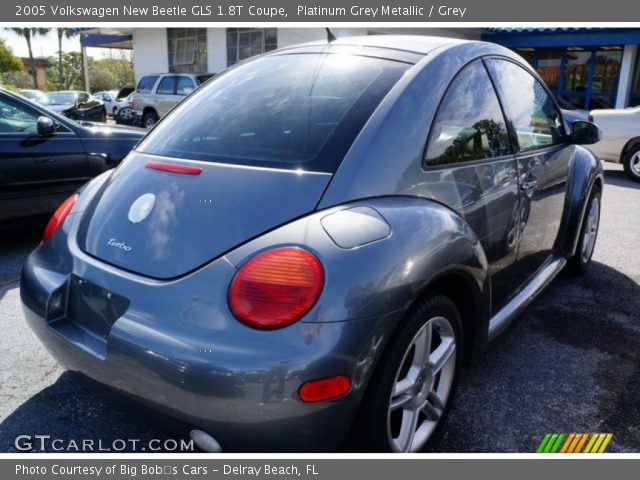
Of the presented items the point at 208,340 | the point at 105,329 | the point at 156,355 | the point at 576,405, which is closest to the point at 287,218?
the point at 208,340

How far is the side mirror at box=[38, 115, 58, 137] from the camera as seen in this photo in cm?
466

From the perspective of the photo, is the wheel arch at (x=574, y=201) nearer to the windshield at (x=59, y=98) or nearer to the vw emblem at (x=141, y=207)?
the vw emblem at (x=141, y=207)

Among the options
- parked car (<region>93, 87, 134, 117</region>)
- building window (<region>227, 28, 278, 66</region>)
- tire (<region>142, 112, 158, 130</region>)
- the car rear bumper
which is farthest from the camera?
parked car (<region>93, 87, 134, 117</region>)

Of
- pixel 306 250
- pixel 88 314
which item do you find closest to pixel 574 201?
pixel 306 250

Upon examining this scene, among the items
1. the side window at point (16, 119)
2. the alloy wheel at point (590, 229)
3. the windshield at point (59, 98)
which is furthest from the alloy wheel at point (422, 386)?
the windshield at point (59, 98)

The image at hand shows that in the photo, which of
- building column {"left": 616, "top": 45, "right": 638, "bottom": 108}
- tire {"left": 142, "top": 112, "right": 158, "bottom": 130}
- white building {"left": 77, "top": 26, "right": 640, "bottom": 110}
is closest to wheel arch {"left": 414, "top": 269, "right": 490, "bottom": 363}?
white building {"left": 77, "top": 26, "right": 640, "bottom": 110}

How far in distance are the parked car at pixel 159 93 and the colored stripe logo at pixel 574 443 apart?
49.7ft

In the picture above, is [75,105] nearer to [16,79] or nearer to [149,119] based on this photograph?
[149,119]

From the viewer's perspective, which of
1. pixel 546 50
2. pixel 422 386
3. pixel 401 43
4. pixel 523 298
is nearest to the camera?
pixel 422 386

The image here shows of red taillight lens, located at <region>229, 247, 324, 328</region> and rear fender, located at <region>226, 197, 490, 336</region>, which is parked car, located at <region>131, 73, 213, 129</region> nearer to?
rear fender, located at <region>226, 197, 490, 336</region>

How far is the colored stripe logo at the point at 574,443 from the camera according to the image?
7.43ft

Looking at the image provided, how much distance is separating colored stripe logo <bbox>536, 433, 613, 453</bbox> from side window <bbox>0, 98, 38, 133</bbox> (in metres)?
4.63

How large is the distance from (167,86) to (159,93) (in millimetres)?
335

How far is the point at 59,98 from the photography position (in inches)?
708
